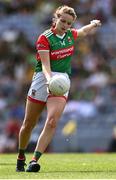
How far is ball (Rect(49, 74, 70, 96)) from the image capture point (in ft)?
28.8

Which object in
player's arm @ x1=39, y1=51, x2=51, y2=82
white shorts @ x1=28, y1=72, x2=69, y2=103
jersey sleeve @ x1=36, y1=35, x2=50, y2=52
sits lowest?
white shorts @ x1=28, y1=72, x2=69, y2=103

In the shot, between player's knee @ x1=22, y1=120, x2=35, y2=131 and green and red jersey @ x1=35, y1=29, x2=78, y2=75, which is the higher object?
green and red jersey @ x1=35, y1=29, x2=78, y2=75

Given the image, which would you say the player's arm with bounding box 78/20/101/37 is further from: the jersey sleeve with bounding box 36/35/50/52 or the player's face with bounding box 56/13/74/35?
the jersey sleeve with bounding box 36/35/50/52

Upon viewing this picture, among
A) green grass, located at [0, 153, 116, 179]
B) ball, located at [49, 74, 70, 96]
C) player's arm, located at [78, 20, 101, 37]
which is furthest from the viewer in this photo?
player's arm, located at [78, 20, 101, 37]

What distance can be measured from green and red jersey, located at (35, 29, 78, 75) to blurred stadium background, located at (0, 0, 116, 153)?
802cm

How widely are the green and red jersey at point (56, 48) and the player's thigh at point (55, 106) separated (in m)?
0.42

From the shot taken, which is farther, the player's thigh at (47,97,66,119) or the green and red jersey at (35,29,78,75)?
the green and red jersey at (35,29,78,75)

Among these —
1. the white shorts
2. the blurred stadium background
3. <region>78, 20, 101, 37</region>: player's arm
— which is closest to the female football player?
the white shorts

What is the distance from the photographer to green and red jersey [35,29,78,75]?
916 cm

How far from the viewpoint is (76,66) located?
2036cm

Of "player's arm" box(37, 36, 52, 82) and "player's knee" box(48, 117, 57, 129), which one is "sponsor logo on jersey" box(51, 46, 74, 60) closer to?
"player's arm" box(37, 36, 52, 82)

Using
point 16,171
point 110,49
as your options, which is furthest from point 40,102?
point 110,49

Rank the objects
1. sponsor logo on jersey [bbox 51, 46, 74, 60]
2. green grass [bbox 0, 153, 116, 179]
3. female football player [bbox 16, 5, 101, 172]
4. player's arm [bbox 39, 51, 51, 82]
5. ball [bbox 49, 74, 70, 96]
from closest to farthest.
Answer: green grass [bbox 0, 153, 116, 179] < ball [bbox 49, 74, 70, 96] < player's arm [bbox 39, 51, 51, 82] < female football player [bbox 16, 5, 101, 172] < sponsor logo on jersey [bbox 51, 46, 74, 60]

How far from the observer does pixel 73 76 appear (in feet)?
65.9
